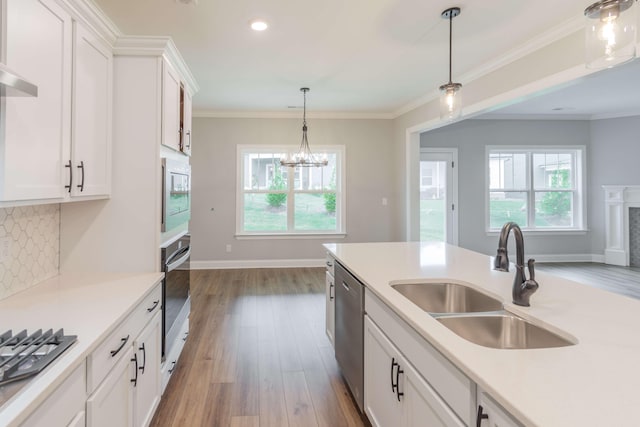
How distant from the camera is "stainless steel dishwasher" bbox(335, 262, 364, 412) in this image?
6.76ft

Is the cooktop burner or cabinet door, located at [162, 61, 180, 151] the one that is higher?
cabinet door, located at [162, 61, 180, 151]

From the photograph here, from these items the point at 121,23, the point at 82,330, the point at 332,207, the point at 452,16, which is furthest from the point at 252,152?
the point at 82,330

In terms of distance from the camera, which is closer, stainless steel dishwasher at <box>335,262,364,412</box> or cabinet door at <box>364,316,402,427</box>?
cabinet door at <box>364,316,402,427</box>

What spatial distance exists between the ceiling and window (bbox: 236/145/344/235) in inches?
64.2

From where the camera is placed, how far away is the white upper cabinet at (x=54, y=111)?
1328mm

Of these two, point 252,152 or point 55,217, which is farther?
point 252,152

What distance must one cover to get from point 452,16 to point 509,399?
Result: 2.94m

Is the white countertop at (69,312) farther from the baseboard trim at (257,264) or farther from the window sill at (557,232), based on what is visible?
the window sill at (557,232)

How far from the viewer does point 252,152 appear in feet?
20.9

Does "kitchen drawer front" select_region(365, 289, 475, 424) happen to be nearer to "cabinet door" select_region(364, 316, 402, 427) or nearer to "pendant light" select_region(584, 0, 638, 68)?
"cabinet door" select_region(364, 316, 402, 427)

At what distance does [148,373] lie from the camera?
1.94 meters

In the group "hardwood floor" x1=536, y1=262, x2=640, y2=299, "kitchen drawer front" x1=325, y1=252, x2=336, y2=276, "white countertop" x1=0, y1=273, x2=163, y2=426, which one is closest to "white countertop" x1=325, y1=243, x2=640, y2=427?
"kitchen drawer front" x1=325, y1=252, x2=336, y2=276

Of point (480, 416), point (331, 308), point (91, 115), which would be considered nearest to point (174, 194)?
point (91, 115)

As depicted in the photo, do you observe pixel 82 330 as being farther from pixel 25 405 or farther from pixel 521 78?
pixel 521 78
